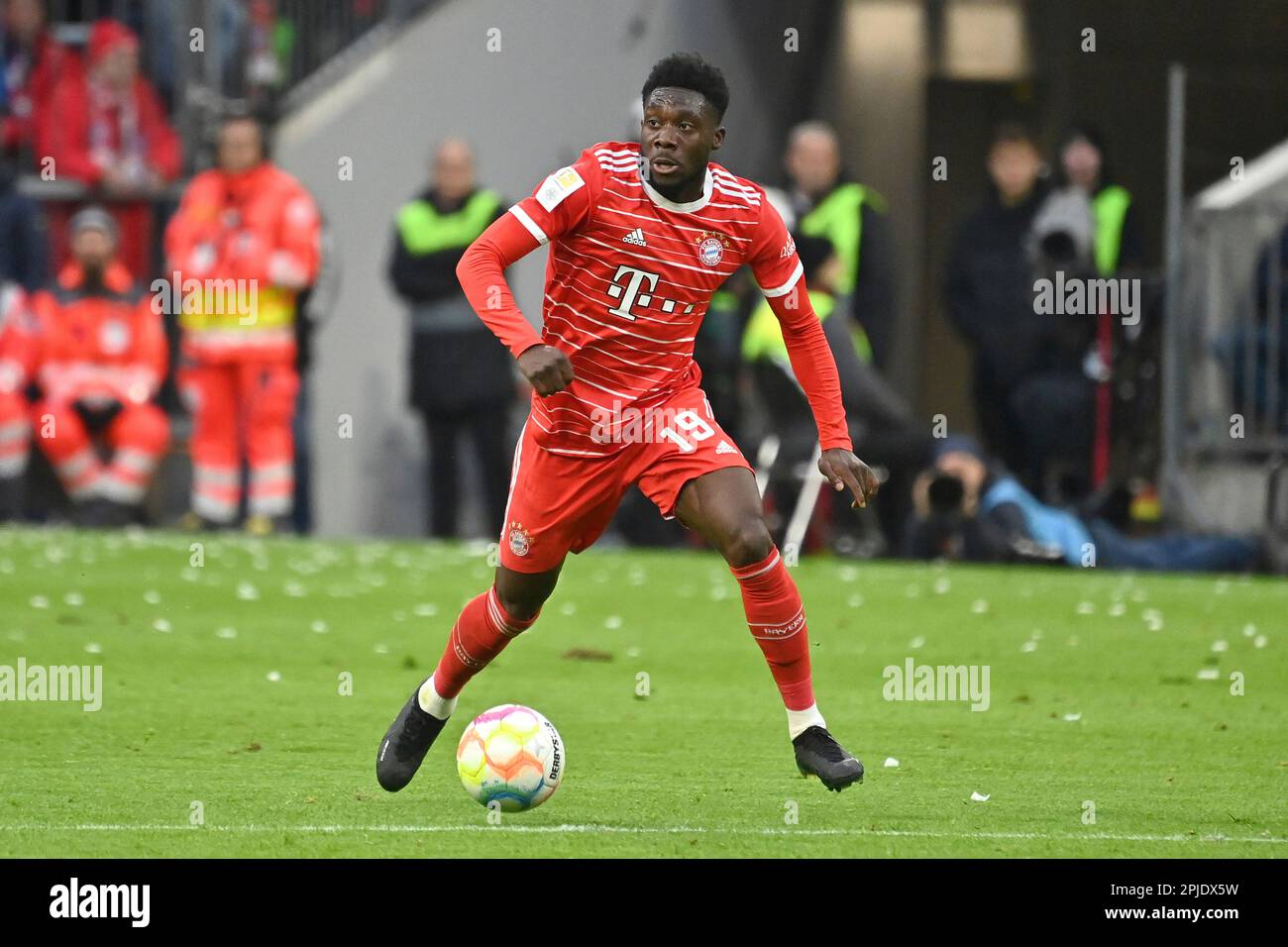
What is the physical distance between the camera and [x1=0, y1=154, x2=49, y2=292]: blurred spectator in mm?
18297

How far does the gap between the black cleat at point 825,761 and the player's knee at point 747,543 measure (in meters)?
0.57

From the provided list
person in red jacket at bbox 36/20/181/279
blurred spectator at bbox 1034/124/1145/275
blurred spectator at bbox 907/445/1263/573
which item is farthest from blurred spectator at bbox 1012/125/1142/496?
person in red jacket at bbox 36/20/181/279

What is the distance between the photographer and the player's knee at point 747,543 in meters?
7.43

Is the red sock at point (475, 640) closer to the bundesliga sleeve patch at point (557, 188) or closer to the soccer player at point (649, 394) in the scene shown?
the soccer player at point (649, 394)


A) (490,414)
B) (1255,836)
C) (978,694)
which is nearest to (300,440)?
(490,414)

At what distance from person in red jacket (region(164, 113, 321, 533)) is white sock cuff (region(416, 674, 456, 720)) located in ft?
30.7

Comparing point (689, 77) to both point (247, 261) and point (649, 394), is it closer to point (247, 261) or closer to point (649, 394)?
point (649, 394)

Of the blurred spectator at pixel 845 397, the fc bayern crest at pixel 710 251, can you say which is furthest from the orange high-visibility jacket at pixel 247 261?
the fc bayern crest at pixel 710 251

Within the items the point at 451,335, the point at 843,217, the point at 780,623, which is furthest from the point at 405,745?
the point at 451,335

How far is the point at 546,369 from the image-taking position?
690 cm

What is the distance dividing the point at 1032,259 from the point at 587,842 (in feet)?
32.5

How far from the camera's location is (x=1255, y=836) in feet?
23.2

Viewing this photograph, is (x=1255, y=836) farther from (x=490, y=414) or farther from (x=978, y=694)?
(x=490, y=414)

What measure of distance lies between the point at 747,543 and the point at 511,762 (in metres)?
0.95
